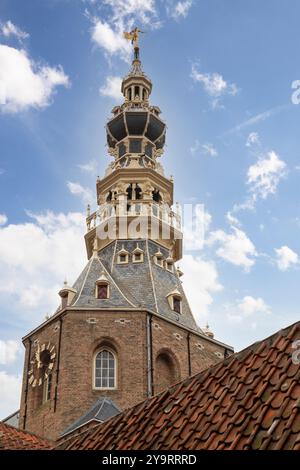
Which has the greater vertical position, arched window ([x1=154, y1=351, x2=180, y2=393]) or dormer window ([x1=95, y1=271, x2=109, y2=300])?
dormer window ([x1=95, y1=271, x2=109, y2=300])

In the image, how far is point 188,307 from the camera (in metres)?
37.6

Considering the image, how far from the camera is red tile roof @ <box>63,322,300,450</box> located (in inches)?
379

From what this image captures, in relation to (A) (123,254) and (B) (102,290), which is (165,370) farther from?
(A) (123,254)

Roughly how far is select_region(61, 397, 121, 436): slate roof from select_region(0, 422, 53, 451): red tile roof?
1189 cm

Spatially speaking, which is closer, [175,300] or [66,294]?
[66,294]

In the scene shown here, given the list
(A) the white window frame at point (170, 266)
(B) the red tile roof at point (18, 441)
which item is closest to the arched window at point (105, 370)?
(A) the white window frame at point (170, 266)

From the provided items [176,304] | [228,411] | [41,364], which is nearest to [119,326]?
[41,364]

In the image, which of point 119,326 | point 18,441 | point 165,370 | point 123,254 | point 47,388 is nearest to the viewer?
point 18,441

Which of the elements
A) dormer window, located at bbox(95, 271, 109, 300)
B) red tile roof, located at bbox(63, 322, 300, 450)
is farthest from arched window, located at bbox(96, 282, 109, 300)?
red tile roof, located at bbox(63, 322, 300, 450)

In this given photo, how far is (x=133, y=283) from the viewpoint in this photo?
36.8 m

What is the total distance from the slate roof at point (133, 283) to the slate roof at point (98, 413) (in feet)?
15.3

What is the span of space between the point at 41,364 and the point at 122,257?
7664mm

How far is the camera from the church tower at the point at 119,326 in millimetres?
31062

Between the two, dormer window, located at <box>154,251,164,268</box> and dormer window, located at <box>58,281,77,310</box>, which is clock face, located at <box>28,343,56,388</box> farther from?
dormer window, located at <box>154,251,164,268</box>
